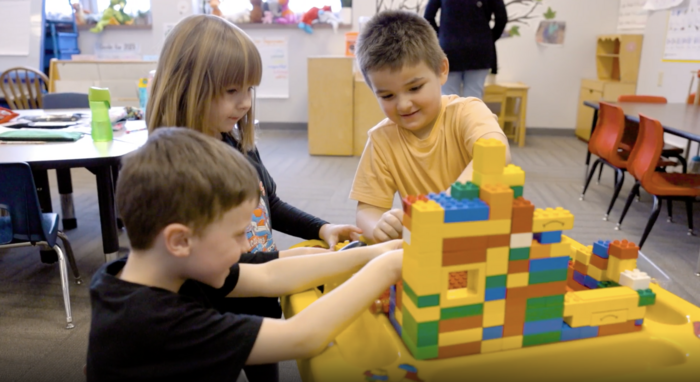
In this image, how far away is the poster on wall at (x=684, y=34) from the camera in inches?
Answer: 144

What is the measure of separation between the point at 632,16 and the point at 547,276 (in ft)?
16.7

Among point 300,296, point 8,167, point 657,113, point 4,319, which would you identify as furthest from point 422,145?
point 657,113

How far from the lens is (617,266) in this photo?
79 cm

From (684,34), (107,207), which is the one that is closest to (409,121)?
(107,207)

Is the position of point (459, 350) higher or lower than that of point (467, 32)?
lower

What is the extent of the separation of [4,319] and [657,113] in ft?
10.9

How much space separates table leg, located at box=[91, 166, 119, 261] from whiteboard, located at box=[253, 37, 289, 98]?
3730 millimetres

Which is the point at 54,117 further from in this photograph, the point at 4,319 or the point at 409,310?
the point at 409,310

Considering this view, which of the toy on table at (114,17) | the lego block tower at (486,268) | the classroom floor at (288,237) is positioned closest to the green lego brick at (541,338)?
the lego block tower at (486,268)

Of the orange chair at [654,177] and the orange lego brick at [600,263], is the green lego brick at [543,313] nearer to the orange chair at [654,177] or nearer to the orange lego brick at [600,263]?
the orange lego brick at [600,263]

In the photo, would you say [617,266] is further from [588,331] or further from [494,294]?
[494,294]

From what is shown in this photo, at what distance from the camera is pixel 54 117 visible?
2.48 meters

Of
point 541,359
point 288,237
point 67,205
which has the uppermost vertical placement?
point 541,359

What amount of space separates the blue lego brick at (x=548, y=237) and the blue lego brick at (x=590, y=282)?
0.22 meters
